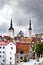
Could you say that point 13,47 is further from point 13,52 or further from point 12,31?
point 12,31

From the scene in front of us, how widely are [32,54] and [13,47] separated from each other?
7477 millimetres

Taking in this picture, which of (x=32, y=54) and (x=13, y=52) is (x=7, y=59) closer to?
(x=13, y=52)

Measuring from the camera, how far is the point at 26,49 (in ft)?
271

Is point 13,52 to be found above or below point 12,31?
below

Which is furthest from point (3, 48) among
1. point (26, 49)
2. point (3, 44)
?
point (26, 49)

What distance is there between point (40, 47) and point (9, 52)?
10250 millimetres

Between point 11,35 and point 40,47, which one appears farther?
point 11,35

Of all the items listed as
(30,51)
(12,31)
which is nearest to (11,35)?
(12,31)

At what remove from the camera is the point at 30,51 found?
8331 cm

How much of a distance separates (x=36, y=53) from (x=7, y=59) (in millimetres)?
9693

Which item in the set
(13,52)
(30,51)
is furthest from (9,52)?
(30,51)

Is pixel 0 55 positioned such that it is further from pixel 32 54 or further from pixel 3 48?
pixel 32 54

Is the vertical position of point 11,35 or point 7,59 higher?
point 11,35

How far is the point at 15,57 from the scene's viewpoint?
265 ft
